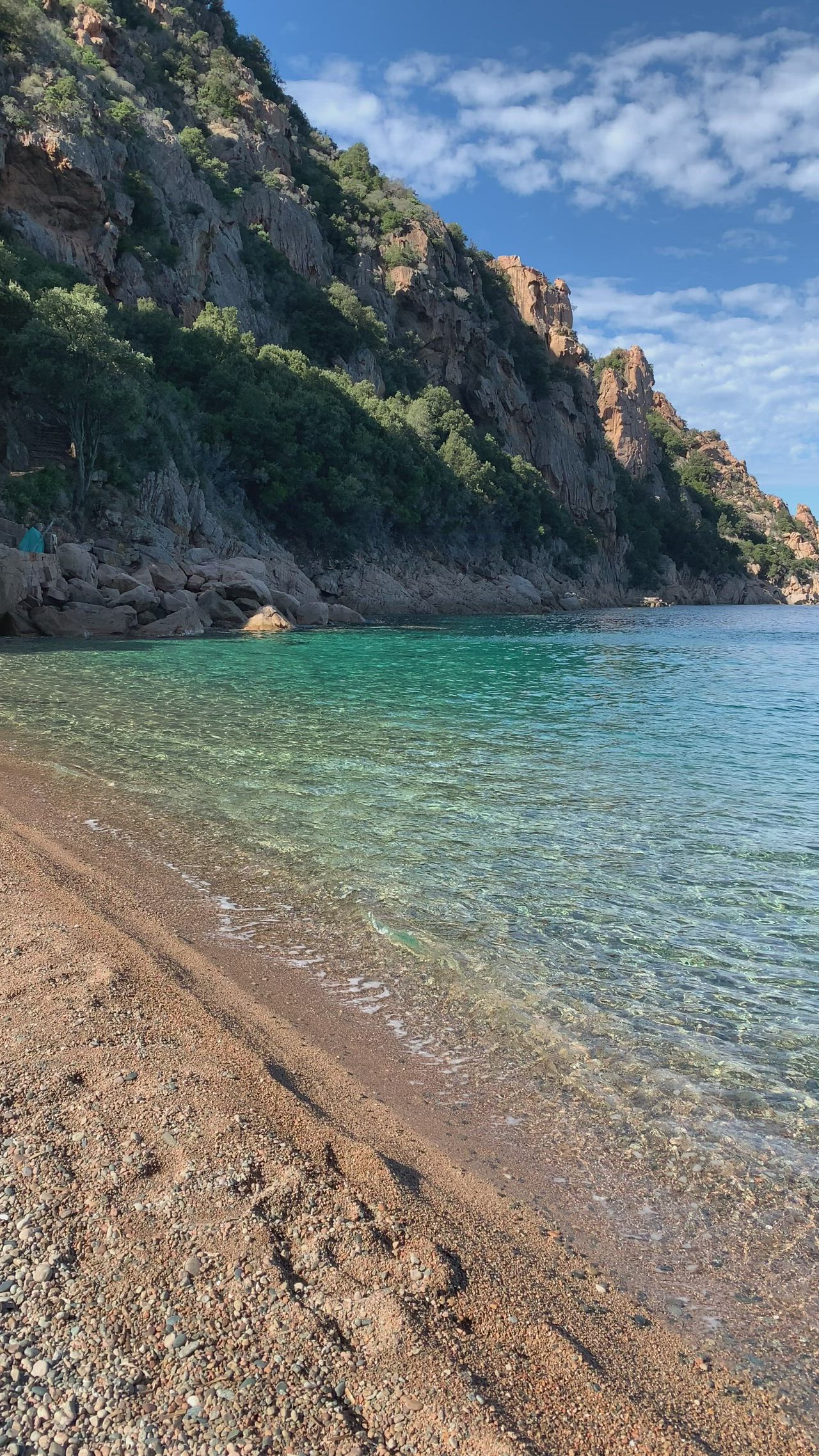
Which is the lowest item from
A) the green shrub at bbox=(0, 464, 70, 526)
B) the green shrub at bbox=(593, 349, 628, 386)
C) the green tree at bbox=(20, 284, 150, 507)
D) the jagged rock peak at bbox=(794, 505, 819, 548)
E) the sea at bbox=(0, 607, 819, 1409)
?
the sea at bbox=(0, 607, 819, 1409)

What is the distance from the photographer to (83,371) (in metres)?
29.2

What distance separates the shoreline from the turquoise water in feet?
3.34

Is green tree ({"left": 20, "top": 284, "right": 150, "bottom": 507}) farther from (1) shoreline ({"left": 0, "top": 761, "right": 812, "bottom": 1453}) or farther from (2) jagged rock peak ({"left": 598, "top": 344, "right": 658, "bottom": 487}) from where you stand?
(2) jagged rock peak ({"left": 598, "top": 344, "right": 658, "bottom": 487})

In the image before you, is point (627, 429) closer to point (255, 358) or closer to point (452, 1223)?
point (255, 358)

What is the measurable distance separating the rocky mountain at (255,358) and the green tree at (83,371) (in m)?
0.09

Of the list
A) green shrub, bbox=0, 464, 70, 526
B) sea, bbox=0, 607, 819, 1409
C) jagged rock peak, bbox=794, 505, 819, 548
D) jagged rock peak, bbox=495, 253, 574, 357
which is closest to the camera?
sea, bbox=0, 607, 819, 1409

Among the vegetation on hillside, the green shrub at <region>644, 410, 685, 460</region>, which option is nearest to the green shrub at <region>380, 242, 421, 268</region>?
the vegetation on hillside

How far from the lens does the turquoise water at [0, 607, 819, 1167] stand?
161 inches

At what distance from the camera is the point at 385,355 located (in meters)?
61.2

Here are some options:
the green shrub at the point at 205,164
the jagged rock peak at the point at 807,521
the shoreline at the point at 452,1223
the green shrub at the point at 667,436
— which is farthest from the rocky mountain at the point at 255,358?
A: the jagged rock peak at the point at 807,521

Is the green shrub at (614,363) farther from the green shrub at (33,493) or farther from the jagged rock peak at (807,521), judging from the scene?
the green shrub at (33,493)

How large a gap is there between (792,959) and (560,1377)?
11.5 feet

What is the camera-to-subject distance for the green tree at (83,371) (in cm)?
2795

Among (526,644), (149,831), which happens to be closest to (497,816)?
(149,831)
